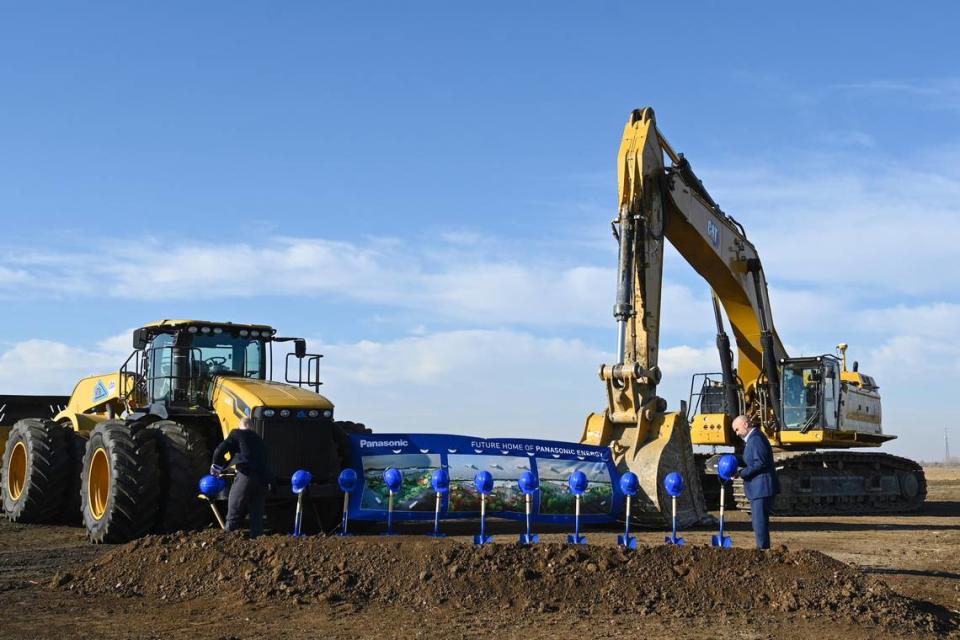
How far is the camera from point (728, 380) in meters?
23.1

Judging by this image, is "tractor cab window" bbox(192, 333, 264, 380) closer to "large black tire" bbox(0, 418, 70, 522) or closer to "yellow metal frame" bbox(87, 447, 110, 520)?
"yellow metal frame" bbox(87, 447, 110, 520)

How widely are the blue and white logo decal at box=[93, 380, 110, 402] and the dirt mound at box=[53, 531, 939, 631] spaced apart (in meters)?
8.12

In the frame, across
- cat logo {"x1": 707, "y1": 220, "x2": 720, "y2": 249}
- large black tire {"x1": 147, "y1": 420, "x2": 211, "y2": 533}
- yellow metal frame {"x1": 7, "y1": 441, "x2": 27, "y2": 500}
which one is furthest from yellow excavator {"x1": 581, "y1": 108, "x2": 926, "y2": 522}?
yellow metal frame {"x1": 7, "y1": 441, "x2": 27, "y2": 500}

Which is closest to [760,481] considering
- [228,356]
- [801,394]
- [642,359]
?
[642,359]

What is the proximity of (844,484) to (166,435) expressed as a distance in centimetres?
1473

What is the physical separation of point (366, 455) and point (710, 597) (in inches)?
257

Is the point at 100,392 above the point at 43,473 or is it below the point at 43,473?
above

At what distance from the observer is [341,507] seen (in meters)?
14.8

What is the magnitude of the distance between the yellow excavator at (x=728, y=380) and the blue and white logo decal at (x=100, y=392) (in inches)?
317

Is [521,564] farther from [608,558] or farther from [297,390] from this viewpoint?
[297,390]

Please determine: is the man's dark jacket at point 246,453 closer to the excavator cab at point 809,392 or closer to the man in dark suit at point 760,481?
the man in dark suit at point 760,481

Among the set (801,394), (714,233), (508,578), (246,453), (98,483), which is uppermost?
(714,233)

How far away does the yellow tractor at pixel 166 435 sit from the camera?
13.9 m

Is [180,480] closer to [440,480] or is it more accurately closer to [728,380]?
[440,480]
